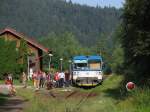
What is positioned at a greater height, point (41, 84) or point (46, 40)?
point (46, 40)

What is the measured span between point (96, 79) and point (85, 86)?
178 cm

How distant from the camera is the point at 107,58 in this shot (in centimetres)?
16988

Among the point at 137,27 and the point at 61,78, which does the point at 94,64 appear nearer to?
the point at 61,78

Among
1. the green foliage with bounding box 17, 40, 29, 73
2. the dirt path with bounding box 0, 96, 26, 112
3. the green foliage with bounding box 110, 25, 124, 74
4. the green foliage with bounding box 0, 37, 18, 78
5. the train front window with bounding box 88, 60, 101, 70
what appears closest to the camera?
the dirt path with bounding box 0, 96, 26, 112

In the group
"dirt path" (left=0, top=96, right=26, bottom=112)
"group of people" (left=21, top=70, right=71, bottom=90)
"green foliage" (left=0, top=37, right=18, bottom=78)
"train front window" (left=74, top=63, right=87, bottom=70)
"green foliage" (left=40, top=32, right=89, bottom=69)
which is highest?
"green foliage" (left=40, top=32, right=89, bottom=69)

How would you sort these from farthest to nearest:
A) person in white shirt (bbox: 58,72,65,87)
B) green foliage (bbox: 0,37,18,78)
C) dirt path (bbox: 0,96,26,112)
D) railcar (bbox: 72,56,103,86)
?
1. green foliage (bbox: 0,37,18,78)
2. railcar (bbox: 72,56,103,86)
3. person in white shirt (bbox: 58,72,65,87)
4. dirt path (bbox: 0,96,26,112)

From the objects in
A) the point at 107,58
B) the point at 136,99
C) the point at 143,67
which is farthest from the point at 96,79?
the point at 107,58

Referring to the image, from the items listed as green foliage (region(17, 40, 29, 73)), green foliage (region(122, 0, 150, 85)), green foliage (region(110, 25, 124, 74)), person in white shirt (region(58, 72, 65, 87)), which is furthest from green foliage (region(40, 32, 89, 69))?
green foliage (region(122, 0, 150, 85))

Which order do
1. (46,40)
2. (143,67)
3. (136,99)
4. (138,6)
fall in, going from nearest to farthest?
(136,99) → (138,6) → (143,67) → (46,40)

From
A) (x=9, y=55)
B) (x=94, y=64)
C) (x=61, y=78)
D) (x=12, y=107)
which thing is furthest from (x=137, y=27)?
(x=9, y=55)

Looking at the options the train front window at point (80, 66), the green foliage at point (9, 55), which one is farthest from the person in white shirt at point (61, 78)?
the green foliage at point (9, 55)

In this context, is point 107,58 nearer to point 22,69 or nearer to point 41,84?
point 22,69

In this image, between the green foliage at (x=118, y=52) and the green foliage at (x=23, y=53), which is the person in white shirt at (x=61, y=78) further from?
the green foliage at (x=23, y=53)

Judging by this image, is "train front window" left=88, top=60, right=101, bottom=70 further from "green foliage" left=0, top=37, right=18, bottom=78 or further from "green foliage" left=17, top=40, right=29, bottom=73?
"green foliage" left=17, top=40, right=29, bottom=73
